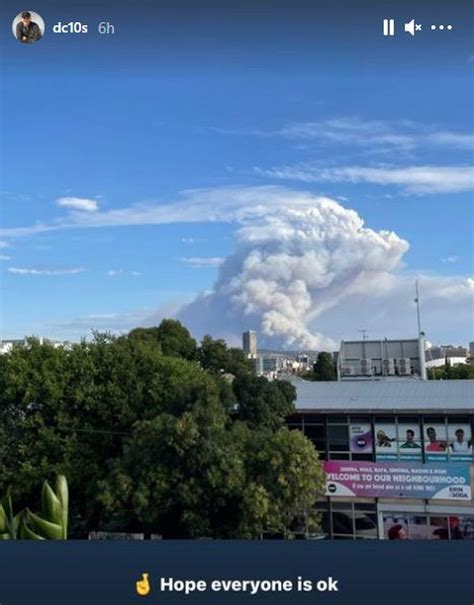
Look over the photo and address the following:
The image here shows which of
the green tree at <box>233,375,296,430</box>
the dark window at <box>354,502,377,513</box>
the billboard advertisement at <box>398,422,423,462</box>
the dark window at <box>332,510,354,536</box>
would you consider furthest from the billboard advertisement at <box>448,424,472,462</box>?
the green tree at <box>233,375,296,430</box>

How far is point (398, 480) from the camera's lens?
16.2 ft

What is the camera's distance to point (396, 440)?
514 centimetres

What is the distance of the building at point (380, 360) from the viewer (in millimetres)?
6137

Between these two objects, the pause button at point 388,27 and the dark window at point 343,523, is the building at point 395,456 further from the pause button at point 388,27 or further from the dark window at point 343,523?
the pause button at point 388,27

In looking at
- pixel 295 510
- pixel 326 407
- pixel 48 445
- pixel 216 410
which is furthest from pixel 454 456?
pixel 48 445

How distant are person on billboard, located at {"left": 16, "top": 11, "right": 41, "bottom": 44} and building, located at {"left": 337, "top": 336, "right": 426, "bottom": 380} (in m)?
4.99

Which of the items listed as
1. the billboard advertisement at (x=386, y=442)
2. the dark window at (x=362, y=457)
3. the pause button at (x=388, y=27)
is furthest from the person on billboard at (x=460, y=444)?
the pause button at (x=388, y=27)

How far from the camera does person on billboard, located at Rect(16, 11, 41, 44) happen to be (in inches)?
60.7

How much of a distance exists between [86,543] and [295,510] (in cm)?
279

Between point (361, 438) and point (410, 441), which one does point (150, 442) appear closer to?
point (361, 438)

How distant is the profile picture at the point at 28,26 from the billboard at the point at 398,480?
170 inches

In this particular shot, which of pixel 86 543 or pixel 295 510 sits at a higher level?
pixel 86 543

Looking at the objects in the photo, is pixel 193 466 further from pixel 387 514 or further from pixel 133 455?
pixel 387 514

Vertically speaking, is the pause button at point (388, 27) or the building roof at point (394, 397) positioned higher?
the pause button at point (388, 27)
